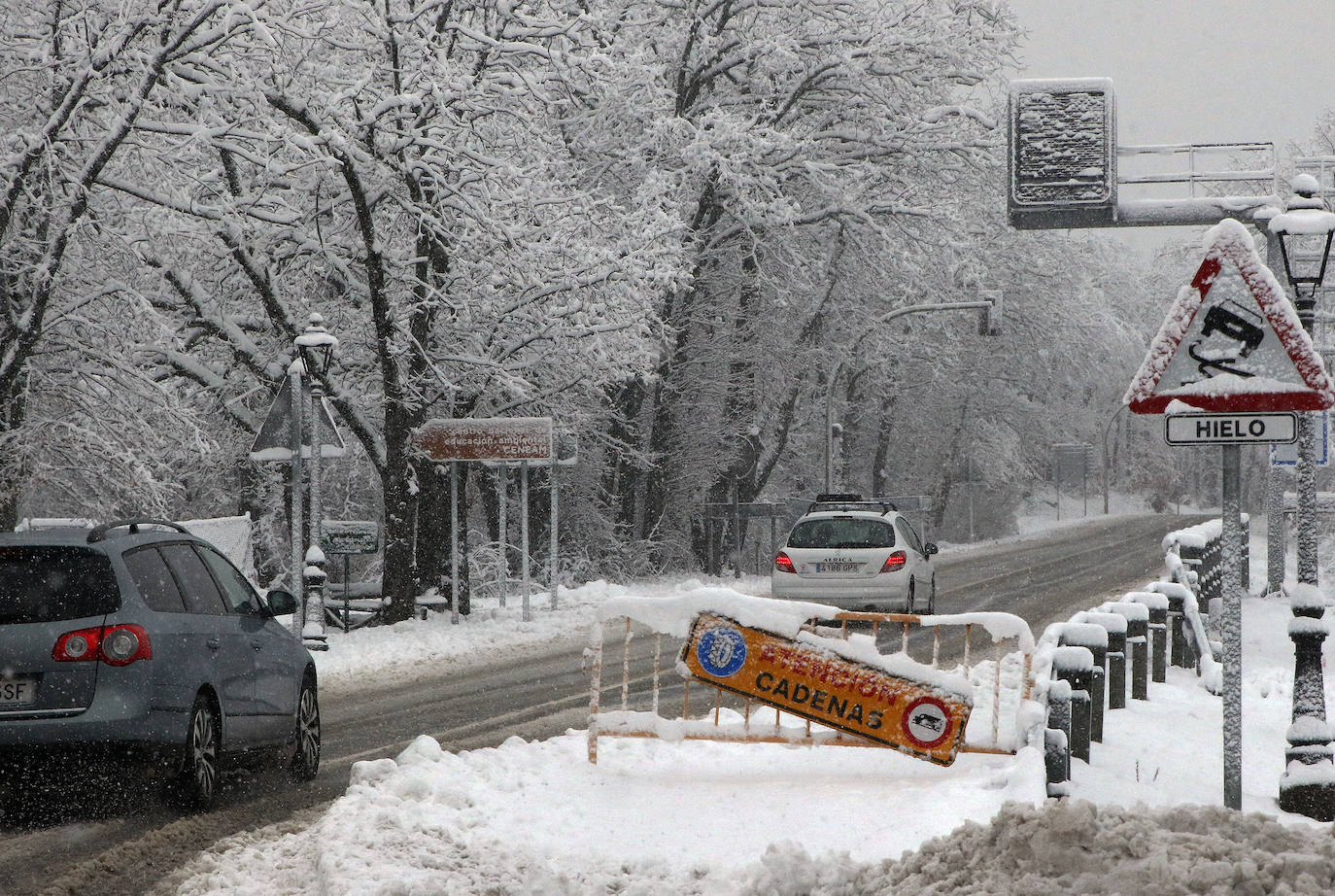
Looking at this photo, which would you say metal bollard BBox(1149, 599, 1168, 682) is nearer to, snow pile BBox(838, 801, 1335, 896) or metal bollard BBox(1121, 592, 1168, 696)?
metal bollard BBox(1121, 592, 1168, 696)

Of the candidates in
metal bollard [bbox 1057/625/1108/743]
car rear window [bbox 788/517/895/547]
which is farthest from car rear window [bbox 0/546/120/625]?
car rear window [bbox 788/517/895/547]

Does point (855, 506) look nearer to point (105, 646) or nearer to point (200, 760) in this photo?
point (200, 760)

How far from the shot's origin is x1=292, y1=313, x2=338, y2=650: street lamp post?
59.1ft

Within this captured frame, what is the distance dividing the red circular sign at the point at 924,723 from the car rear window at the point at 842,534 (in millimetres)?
11043

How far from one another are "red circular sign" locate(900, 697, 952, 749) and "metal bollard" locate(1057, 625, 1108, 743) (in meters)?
1.47

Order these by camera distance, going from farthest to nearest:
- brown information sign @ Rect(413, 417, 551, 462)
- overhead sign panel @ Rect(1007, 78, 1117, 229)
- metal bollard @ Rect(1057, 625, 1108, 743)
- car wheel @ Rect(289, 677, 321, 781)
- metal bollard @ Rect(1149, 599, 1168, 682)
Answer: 1. brown information sign @ Rect(413, 417, 551, 462)
2. overhead sign panel @ Rect(1007, 78, 1117, 229)
3. metal bollard @ Rect(1149, 599, 1168, 682)
4. metal bollard @ Rect(1057, 625, 1108, 743)
5. car wheel @ Rect(289, 677, 321, 781)

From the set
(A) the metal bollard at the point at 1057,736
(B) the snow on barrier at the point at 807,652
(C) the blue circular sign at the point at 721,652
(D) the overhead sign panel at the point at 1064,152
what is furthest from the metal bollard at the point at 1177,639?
(C) the blue circular sign at the point at 721,652

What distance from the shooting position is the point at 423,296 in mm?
21281

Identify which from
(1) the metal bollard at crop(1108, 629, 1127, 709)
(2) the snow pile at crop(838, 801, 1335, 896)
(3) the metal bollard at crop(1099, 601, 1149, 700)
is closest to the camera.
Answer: (2) the snow pile at crop(838, 801, 1335, 896)

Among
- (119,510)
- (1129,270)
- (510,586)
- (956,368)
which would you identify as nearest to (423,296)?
(119,510)

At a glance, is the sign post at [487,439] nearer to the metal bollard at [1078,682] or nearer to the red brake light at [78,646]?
the metal bollard at [1078,682]

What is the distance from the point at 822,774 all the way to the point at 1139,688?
4865 mm

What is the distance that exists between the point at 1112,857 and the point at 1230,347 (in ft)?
9.79

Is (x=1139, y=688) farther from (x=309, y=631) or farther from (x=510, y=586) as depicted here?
(x=510, y=586)
